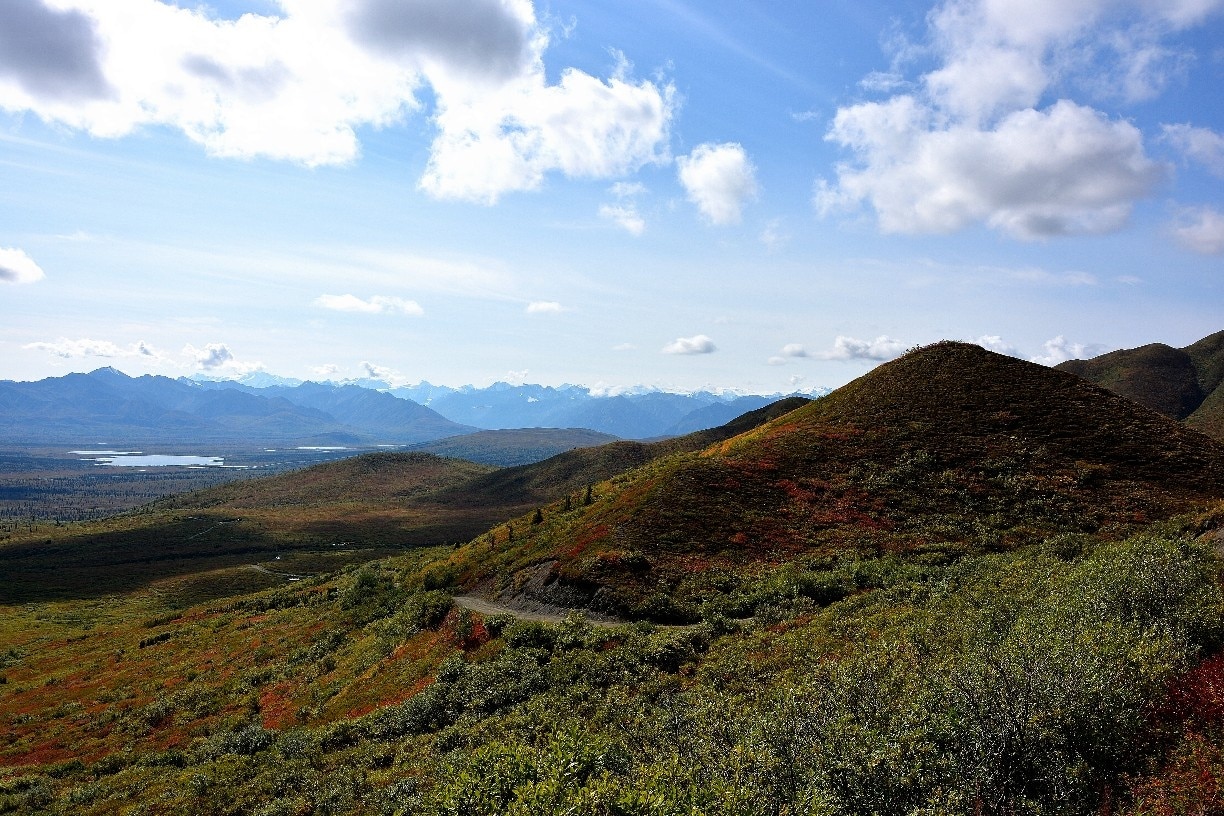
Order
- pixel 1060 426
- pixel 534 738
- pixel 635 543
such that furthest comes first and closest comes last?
1. pixel 1060 426
2. pixel 635 543
3. pixel 534 738

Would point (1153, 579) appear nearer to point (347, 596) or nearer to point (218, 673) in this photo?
point (218, 673)

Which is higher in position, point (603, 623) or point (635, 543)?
point (635, 543)

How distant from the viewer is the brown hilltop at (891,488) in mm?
45562

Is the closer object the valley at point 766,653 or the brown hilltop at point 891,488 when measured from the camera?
the valley at point 766,653

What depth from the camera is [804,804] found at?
1246 cm

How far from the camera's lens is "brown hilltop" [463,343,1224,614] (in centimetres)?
4556

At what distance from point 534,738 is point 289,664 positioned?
124ft

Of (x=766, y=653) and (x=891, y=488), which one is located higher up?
(x=891, y=488)

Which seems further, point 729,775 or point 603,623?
point 603,623

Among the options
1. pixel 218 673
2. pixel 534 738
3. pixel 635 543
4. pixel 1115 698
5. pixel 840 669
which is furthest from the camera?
pixel 218 673

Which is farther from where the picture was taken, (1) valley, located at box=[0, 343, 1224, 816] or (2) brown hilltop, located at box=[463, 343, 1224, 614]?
(2) brown hilltop, located at box=[463, 343, 1224, 614]

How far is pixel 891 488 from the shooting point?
178ft

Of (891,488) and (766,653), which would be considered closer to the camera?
(766,653)

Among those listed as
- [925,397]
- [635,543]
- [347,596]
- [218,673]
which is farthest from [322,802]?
[925,397]
